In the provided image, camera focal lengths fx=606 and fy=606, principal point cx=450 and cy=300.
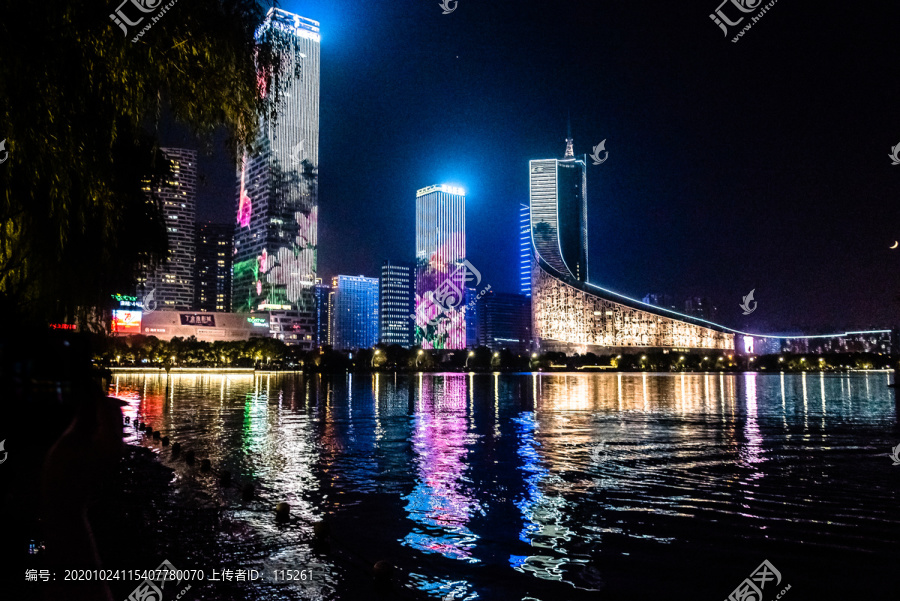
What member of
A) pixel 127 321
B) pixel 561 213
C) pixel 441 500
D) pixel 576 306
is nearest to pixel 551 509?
pixel 441 500

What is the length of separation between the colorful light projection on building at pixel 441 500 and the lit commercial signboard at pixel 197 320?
140 m

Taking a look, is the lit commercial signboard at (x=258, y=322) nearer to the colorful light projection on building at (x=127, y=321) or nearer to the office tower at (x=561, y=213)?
the colorful light projection on building at (x=127, y=321)

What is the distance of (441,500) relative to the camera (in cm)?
1247

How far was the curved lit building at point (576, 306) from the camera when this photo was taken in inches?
6373

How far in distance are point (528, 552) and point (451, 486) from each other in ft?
15.8

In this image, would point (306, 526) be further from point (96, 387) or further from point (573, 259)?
point (573, 259)

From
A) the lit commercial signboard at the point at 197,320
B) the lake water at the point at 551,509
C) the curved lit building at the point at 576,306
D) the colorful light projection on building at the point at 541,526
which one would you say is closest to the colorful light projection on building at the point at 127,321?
the lit commercial signboard at the point at 197,320

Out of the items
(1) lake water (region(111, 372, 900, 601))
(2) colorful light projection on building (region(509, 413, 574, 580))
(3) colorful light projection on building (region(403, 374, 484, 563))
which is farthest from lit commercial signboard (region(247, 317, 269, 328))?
(2) colorful light projection on building (region(509, 413, 574, 580))

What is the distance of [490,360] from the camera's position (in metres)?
148

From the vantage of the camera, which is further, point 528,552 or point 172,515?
point 172,515

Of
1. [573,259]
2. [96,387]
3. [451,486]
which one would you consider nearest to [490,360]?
[573,259]

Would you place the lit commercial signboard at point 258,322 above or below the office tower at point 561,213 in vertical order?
below

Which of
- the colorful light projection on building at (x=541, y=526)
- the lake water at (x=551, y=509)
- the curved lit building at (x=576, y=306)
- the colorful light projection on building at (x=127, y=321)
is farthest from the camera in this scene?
the curved lit building at (x=576, y=306)

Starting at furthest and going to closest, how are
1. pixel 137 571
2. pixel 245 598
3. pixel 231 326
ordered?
pixel 231 326, pixel 137 571, pixel 245 598
